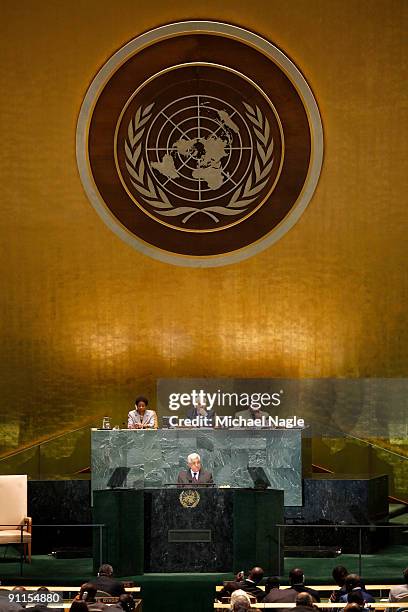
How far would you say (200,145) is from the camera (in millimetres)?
13711

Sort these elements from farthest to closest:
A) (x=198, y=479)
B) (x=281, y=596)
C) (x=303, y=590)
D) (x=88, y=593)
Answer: (x=198, y=479)
(x=303, y=590)
(x=281, y=596)
(x=88, y=593)

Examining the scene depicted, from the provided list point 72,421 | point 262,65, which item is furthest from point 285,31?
point 72,421

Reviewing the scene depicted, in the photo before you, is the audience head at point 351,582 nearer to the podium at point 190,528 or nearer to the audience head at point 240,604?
the audience head at point 240,604

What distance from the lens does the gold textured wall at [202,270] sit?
1359 cm

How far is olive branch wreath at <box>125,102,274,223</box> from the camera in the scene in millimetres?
13703

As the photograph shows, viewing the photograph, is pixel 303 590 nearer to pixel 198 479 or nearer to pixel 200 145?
pixel 198 479

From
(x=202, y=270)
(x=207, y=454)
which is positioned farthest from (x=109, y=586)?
(x=202, y=270)

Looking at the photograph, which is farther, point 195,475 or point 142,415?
point 142,415

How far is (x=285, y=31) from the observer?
44.7 ft

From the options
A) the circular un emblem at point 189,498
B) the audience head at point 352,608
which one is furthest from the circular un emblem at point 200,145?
the audience head at point 352,608

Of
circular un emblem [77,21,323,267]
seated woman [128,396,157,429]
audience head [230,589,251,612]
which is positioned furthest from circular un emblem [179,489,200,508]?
circular un emblem [77,21,323,267]

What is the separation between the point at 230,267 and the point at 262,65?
223 centimetres

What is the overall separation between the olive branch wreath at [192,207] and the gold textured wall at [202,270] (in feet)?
1.95

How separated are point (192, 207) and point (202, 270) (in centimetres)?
71
